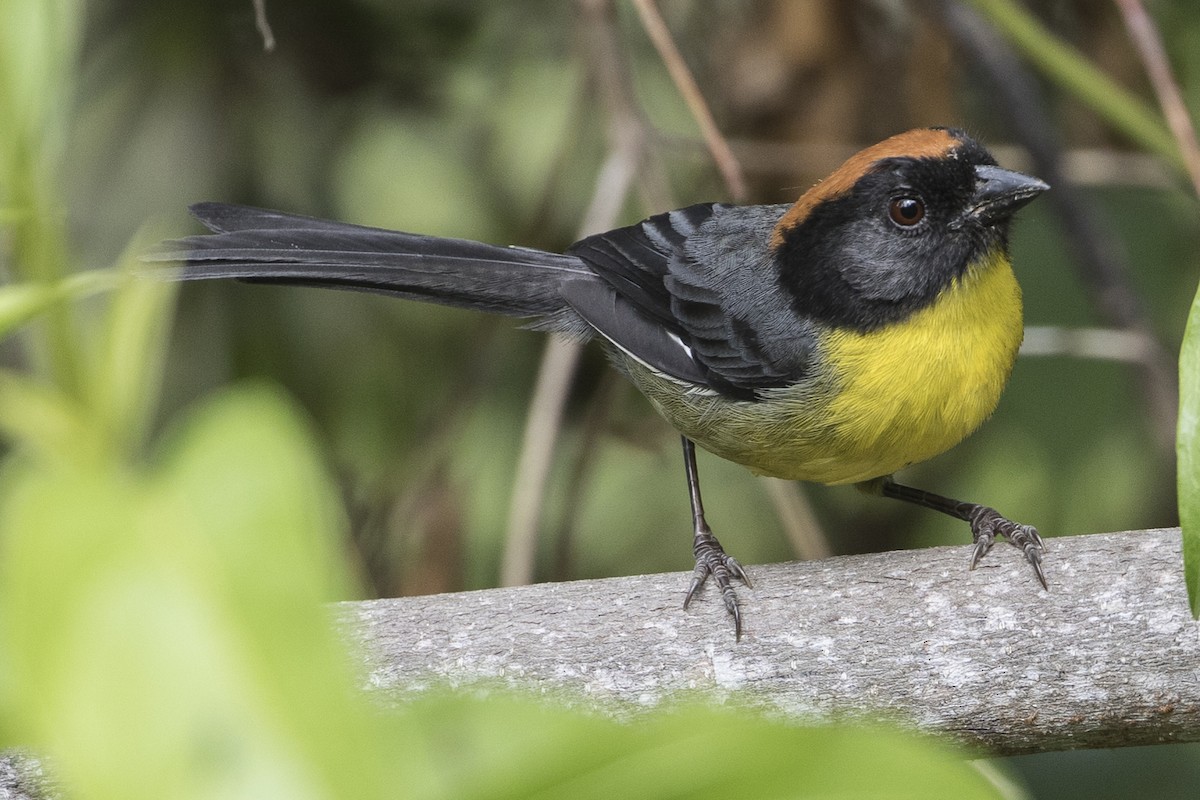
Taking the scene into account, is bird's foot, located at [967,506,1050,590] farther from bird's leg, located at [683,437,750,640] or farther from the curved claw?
bird's leg, located at [683,437,750,640]

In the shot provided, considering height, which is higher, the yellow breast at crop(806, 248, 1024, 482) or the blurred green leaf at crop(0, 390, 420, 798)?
the yellow breast at crop(806, 248, 1024, 482)

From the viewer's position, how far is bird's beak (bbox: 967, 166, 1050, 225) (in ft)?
8.41

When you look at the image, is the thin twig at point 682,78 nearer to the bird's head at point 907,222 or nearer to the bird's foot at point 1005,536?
the bird's head at point 907,222

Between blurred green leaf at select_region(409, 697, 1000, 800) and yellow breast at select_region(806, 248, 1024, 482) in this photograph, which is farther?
yellow breast at select_region(806, 248, 1024, 482)

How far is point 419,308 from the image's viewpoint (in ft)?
12.4

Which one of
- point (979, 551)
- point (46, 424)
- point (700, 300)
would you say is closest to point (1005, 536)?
point (979, 551)

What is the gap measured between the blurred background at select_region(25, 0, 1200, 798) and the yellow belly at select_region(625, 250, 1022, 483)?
2.78ft

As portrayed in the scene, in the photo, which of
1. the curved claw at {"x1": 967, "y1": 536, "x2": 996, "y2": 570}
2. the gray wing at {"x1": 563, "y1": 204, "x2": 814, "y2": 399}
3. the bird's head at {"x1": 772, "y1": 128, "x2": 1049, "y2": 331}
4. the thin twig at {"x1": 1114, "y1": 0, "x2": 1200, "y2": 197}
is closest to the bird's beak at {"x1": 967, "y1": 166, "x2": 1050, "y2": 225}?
the bird's head at {"x1": 772, "y1": 128, "x2": 1049, "y2": 331}

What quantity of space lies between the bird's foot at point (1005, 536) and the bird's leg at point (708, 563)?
426 mm

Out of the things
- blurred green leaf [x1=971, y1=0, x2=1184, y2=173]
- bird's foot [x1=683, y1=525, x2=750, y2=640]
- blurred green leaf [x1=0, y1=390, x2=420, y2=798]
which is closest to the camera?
blurred green leaf [x1=0, y1=390, x2=420, y2=798]

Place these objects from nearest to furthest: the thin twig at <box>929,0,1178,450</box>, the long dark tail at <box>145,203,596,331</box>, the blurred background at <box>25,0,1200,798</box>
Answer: the long dark tail at <box>145,203,596,331</box> < the thin twig at <box>929,0,1178,450</box> < the blurred background at <box>25,0,1200,798</box>

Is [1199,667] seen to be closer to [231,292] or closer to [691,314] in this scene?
[691,314]

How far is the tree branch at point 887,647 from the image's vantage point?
185 centimetres

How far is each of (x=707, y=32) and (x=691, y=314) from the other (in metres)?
1.28
